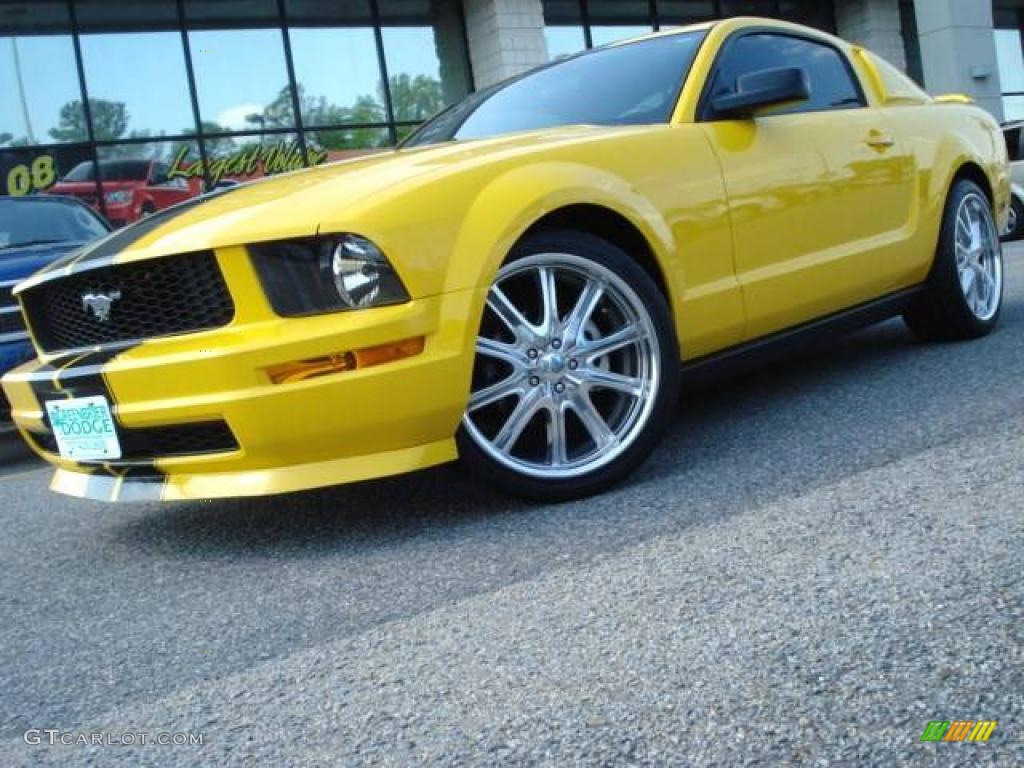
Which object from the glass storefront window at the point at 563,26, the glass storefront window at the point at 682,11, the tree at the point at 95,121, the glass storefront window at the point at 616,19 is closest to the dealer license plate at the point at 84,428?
the tree at the point at 95,121

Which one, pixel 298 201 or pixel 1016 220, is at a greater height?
pixel 298 201

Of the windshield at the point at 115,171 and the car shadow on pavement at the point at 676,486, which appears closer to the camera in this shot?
the car shadow on pavement at the point at 676,486

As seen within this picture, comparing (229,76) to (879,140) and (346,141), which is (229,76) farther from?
(879,140)

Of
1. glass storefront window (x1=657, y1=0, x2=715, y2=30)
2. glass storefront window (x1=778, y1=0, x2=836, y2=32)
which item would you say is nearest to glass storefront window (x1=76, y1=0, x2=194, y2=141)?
glass storefront window (x1=657, y1=0, x2=715, y2=30)

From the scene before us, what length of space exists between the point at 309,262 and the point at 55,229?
451cm

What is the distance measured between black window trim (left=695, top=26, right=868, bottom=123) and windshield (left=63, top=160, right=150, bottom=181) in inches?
439

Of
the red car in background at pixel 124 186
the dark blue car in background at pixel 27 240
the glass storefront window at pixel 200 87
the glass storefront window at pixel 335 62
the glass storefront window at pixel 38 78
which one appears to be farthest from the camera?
the glass storefront window at pixel 335 62

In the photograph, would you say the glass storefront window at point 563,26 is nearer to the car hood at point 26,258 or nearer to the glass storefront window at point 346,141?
the glass storefront window at point 346,141

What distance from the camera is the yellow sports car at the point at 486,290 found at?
281 centimetres

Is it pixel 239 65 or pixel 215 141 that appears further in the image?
pixel 239 65

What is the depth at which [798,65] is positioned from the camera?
4535mm

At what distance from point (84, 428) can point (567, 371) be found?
1376 millimetres

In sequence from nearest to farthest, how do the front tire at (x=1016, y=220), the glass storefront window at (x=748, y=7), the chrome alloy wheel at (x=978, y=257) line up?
the chrome alloy wheel at (x=978, y=257) < the front tire at (x=1016, y=220) < the glass storefront window at (x=748, y=7)

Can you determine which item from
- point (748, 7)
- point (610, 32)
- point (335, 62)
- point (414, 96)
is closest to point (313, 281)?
point (335, 62)
